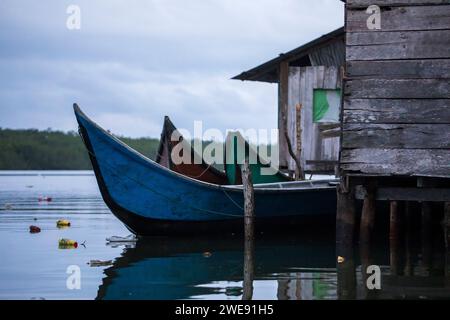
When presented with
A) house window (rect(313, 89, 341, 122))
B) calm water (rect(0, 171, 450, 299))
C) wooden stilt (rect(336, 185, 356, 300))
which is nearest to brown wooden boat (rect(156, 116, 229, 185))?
calm water (rect(0, 171, 450, 299))

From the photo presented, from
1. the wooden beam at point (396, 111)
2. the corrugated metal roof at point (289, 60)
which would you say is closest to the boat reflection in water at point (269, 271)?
the wooden beam at point (396, 111)

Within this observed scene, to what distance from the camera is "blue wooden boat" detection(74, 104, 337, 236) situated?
17.8 metres

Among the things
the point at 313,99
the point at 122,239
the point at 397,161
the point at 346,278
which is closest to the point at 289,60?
the point at 313,99

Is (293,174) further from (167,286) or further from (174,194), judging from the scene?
(167,286)

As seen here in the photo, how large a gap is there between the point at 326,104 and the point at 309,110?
444mm

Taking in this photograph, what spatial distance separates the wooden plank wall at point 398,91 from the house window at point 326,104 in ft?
23.6

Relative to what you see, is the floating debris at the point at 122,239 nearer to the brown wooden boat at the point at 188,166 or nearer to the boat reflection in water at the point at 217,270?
the boat reflection in water at the point at 217,270

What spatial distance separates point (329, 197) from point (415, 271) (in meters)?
5.26

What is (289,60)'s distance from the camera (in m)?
21.8

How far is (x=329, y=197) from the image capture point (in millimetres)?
19047

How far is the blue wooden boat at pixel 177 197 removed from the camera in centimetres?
1780

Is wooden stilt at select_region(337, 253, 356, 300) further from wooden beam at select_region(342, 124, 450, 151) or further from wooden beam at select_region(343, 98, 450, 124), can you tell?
wooden beam at select_region(343, 98, 450, 124)

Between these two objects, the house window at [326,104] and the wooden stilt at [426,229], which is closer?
the wooden stilt at [426,229]
